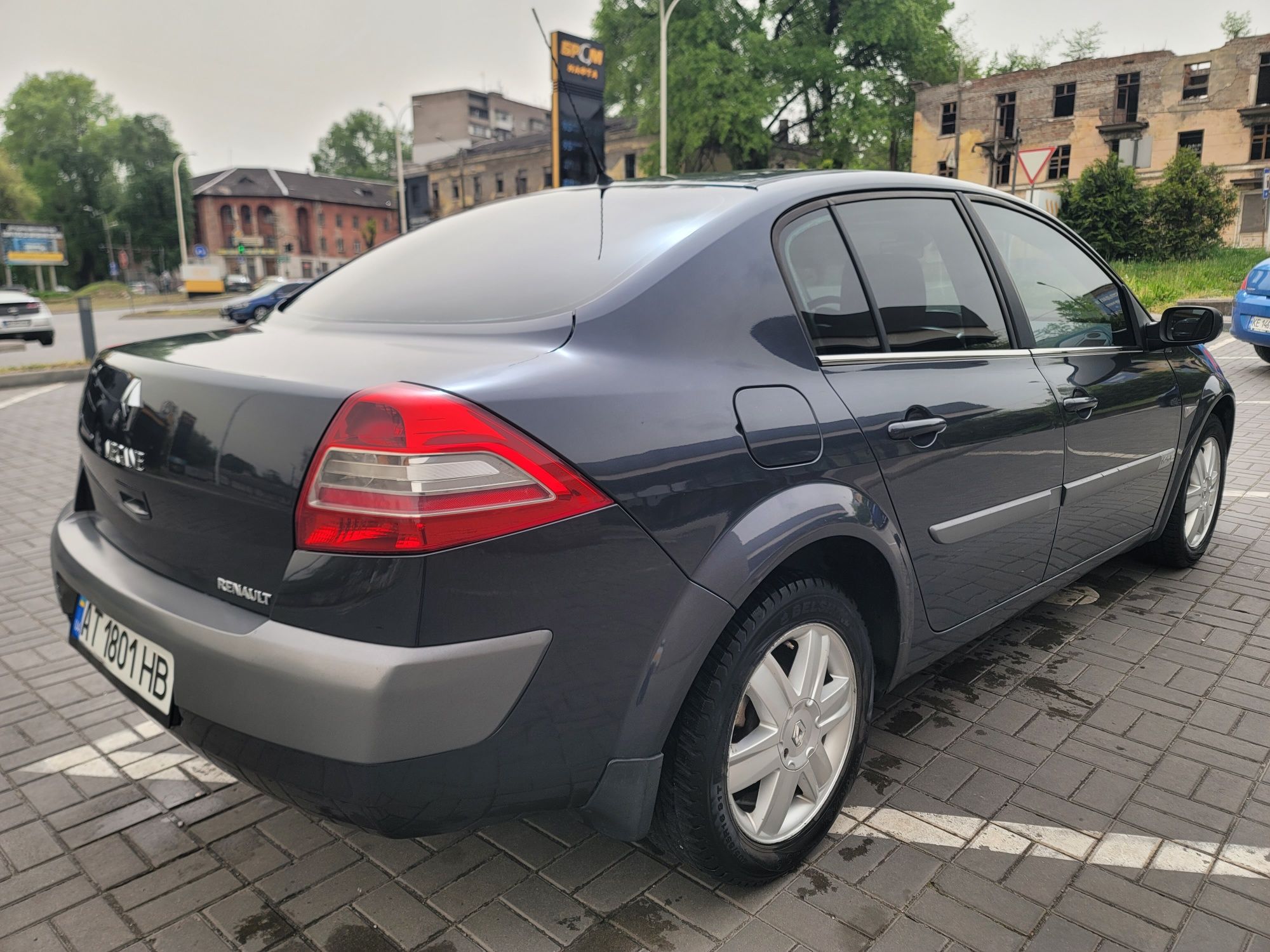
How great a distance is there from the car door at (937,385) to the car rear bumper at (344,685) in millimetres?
1089

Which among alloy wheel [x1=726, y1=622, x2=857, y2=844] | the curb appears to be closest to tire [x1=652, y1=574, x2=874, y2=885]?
alloy wheel [x1=726, y1=622, x2=857, y2=844]

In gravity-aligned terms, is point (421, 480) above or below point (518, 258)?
below

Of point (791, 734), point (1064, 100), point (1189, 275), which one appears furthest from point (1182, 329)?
point (1064, 100)

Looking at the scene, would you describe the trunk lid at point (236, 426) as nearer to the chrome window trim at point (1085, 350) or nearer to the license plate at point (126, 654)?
the license plate at point (126, 654)

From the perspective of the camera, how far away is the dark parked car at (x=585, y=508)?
1593mm

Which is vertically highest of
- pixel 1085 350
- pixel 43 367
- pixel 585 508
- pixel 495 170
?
pixel 495 170

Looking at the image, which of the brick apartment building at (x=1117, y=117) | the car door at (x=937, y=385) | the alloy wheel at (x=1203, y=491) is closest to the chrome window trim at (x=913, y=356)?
the car door at (x=937, y=385)

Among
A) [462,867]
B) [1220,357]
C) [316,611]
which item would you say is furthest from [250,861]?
[1220,357]

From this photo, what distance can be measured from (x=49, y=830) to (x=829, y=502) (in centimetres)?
214

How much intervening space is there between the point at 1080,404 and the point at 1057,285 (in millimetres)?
467

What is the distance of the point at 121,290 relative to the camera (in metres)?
60.9

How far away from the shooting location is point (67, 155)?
74250mm

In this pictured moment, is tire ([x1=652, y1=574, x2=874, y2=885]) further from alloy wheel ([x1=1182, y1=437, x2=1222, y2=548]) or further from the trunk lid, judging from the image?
alloy wheel ([x1=1182, y1=437, x2=1222, y2=548])

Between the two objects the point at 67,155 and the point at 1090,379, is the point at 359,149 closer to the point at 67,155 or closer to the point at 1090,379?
the point at 67,155
